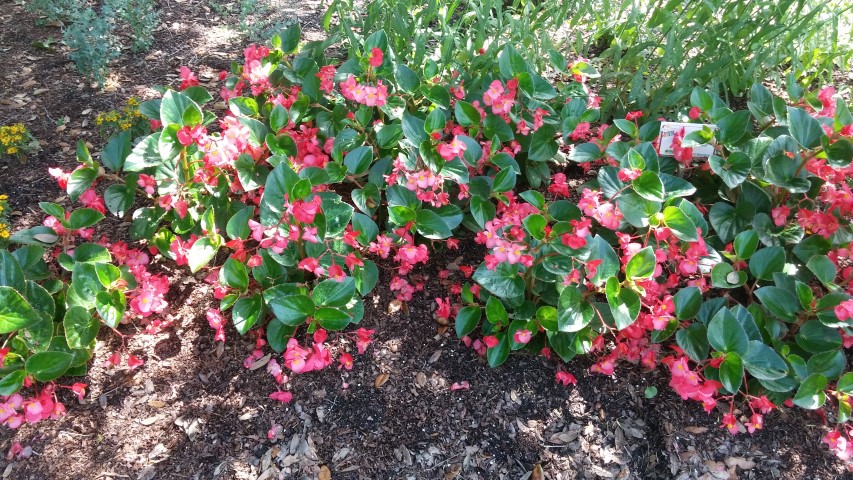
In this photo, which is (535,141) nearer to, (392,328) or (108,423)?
(392,328)

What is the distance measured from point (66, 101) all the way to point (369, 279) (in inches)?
70.0

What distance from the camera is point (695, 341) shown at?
1699mm

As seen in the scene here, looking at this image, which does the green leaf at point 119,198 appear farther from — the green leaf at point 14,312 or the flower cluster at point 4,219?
the green leaf at point 14,312

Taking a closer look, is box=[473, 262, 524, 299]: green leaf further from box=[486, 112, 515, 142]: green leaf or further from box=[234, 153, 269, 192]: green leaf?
box=[234, 153, 269, 192]: green leaf

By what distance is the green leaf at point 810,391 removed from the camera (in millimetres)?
1571

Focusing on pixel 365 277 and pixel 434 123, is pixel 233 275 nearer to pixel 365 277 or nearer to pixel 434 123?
pixel 365 277

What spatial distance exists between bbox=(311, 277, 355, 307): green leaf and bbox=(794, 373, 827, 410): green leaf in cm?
121

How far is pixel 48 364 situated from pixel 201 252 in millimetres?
474

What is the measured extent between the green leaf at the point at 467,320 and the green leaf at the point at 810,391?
87 cm

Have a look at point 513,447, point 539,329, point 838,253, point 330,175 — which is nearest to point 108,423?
point 330,175

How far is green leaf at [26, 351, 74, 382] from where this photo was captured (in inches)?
61.2

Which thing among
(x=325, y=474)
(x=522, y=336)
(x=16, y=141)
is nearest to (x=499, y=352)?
(x=522, y=336)

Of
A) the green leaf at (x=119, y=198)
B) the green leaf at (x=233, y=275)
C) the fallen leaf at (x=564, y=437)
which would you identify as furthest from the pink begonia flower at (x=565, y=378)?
the green leaf at (x=119, y=198)

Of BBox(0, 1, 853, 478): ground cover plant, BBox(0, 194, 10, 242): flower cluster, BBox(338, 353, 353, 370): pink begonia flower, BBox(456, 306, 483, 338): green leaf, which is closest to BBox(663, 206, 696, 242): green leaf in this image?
BBox(0, 1, 853, 478): ground cover plant
